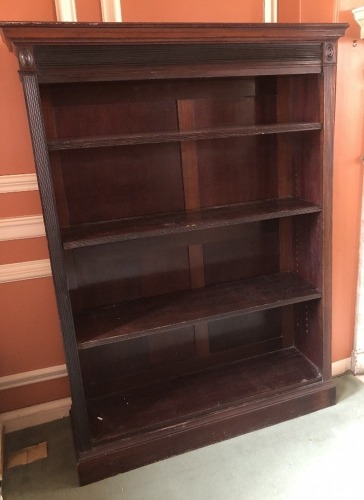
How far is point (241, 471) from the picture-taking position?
5.31 ft

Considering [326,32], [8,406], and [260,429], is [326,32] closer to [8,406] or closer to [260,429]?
[260,429]

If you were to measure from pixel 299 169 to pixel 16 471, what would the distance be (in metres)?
1.66

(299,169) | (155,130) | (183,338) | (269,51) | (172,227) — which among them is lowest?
(183,338)

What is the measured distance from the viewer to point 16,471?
1692 millimetres

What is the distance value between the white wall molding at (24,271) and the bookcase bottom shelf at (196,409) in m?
0.60

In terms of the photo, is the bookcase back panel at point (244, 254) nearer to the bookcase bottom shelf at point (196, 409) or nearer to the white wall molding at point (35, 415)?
the bookcase bottom shelf at point (196, 409)

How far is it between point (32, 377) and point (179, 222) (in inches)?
37.5

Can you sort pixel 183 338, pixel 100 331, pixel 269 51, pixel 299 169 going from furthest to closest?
pixel 183 338 < pixel 299 169 < pixel 100 331 < pixel 269 51

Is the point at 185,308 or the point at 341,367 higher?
the point at 185,308

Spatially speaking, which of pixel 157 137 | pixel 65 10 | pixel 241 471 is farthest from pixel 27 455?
pixel 65 10

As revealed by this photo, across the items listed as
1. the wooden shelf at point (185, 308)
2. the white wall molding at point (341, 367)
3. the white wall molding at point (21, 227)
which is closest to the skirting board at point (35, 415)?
the wooden shelf at point (185, 308)

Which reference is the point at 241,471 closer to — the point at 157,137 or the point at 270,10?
the point at 157,137

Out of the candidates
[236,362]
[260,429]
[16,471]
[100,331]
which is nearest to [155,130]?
[100,331]

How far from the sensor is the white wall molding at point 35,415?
1888 millimetres
